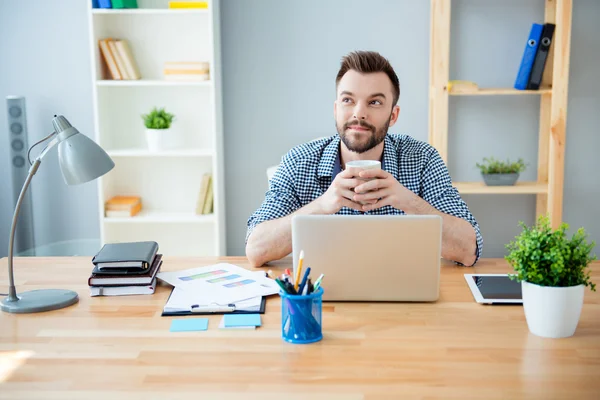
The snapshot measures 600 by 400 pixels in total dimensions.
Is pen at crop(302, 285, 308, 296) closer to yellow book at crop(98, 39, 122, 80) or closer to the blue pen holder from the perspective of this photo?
the blue pen holder

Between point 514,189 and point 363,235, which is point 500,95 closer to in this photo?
point 514,189

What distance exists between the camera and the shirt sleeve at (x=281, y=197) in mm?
2311

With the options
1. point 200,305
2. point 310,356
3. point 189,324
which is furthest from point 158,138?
point 310,356

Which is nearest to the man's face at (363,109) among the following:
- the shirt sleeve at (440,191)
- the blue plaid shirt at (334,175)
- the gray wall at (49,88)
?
the blue plaid shirt at (334,175)

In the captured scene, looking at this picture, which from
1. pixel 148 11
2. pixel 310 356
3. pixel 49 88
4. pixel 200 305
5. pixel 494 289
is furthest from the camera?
pixel 49 88

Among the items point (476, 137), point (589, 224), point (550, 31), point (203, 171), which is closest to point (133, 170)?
point (203, 171)

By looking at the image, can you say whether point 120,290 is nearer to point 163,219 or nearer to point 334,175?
point 334,175

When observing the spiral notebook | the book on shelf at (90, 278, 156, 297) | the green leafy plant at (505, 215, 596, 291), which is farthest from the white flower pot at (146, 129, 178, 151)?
the green leafy plant at (505, 215, 596, 291)

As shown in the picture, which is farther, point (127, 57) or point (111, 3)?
point (127, 57)

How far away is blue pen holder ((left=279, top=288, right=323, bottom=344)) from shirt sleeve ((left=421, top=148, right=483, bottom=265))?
91 centimetres

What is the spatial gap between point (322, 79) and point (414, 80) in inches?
19.6

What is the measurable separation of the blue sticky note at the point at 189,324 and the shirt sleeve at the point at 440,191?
0.98 meters

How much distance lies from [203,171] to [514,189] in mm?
1657

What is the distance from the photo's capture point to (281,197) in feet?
7.82
